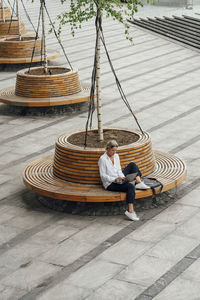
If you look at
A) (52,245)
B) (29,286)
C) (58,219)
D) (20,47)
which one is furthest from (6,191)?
(20,47)

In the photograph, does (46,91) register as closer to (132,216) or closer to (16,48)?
(16,48)

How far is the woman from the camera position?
8.22m

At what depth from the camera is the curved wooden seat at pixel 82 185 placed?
827 centimetres

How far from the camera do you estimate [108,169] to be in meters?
8.37

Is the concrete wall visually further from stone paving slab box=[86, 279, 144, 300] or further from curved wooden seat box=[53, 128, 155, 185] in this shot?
stone paving slab box=[86, 279, 144, 300]

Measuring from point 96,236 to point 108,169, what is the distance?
1077 mm

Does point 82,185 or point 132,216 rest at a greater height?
point 82,185

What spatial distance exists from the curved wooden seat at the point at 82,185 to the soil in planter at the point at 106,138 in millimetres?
607

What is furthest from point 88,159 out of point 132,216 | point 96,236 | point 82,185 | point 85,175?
point 96,236

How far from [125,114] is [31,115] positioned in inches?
93.8

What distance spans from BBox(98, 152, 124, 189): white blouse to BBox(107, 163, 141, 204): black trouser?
9cm

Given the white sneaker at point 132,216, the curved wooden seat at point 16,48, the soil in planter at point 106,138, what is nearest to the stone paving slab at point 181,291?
the white sneaker at point 132,216

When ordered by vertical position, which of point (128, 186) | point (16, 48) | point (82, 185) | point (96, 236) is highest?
point (16, 48)

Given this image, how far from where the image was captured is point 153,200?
349 inches
